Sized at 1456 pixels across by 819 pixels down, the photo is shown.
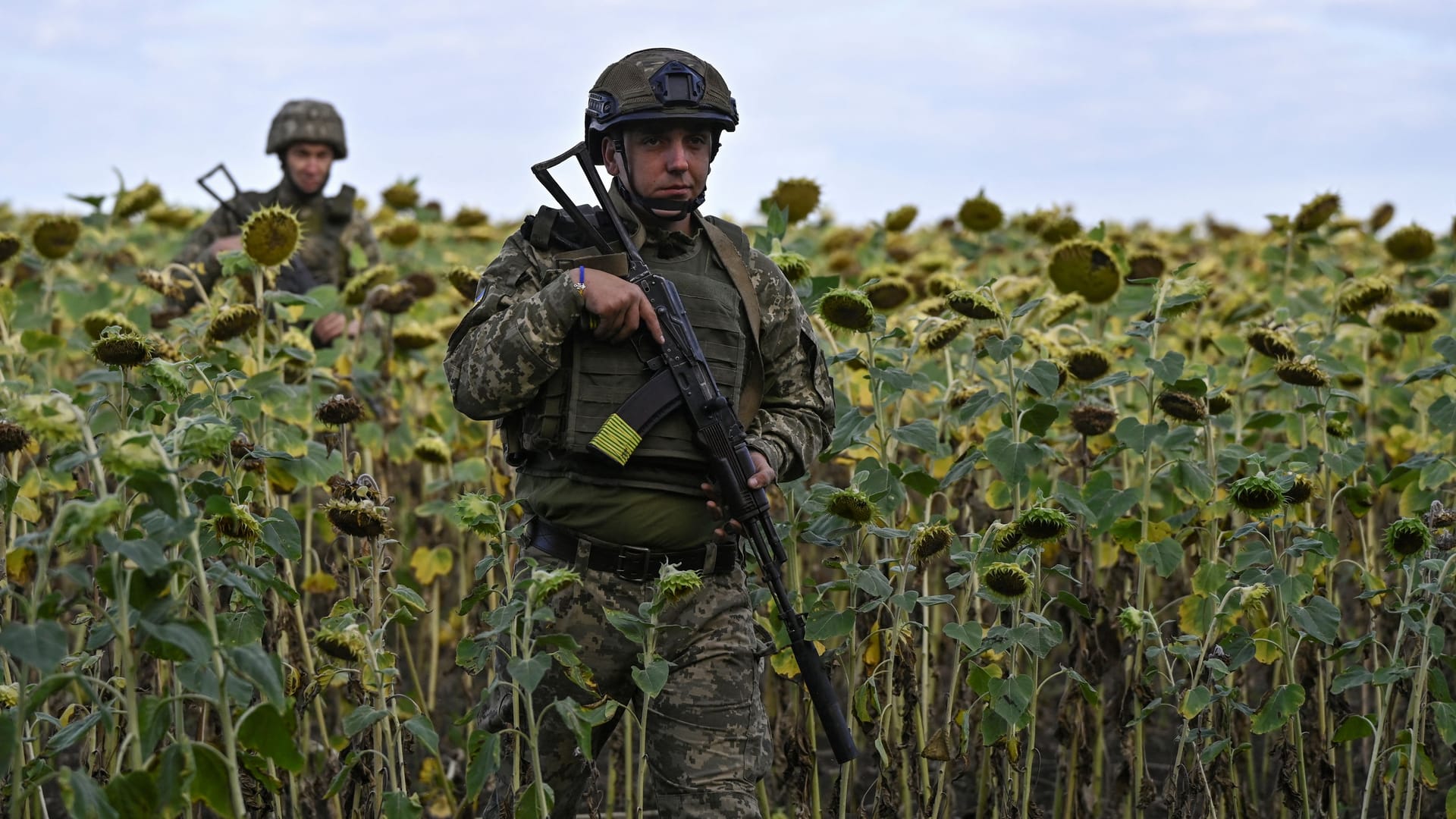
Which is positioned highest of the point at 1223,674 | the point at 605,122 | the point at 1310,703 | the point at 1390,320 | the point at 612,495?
the point at 605,122

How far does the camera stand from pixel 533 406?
328cm

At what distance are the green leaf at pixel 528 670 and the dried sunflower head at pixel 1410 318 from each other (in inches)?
131

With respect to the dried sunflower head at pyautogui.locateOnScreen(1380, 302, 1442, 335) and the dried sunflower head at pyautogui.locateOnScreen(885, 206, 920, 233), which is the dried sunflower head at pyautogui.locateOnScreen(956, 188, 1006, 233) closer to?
the dried sunflower head at pyautogui.locateOnScreen(885, 206, 920, 233)

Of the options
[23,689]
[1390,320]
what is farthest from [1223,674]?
[23,689]

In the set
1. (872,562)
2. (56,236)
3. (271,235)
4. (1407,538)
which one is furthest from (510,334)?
(56,236)

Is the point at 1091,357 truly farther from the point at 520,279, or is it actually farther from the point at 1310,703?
the point at 520,279

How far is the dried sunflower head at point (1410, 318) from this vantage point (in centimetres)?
501

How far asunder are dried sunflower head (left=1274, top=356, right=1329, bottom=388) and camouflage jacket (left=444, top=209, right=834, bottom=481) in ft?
4.50

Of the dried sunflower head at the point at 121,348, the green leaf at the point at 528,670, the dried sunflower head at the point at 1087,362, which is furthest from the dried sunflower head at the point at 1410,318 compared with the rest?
the dried sunflower head at the point at 121,348

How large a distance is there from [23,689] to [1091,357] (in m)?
2.83

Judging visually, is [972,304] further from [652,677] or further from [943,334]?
[652,677]

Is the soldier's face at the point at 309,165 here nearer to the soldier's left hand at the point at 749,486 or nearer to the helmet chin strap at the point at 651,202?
the helmet chin strap at the point at 651,202

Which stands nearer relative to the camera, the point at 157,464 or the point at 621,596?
the point at 157,464

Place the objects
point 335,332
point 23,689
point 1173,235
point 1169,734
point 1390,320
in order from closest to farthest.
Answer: point 23,689
point 1390,320
point 1169,734
point 335,332
point 1173,235
